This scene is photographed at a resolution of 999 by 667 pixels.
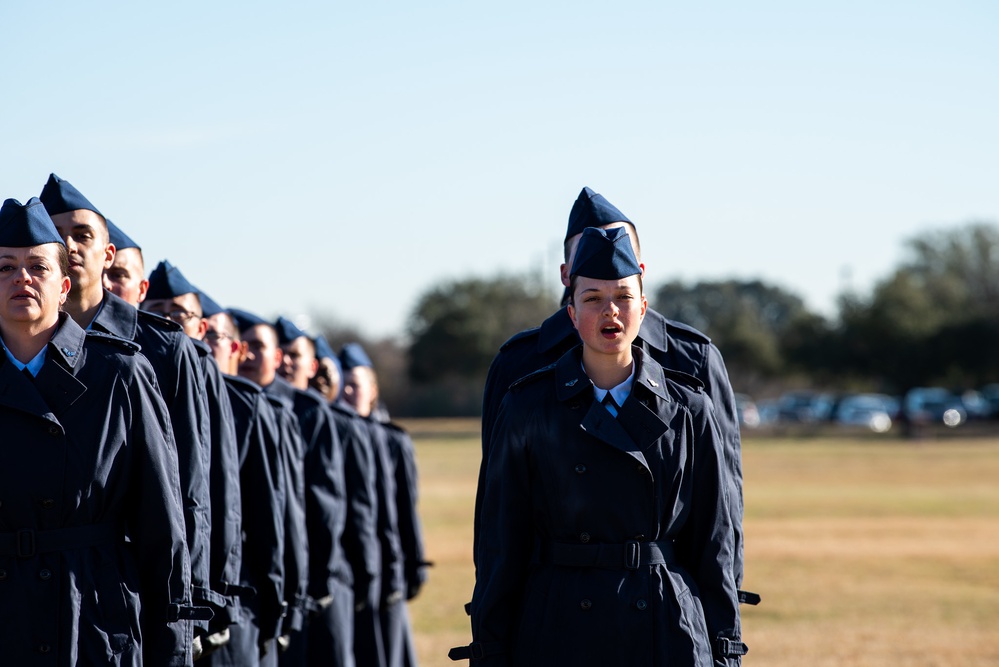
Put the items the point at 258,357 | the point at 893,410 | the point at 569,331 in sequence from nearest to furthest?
the point at 569,331
the point at 258,357
the point at 893,410

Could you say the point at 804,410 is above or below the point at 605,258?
below

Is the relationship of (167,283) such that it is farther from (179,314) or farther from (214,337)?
(214,337)

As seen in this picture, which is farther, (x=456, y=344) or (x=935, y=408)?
(x=456, y=344)

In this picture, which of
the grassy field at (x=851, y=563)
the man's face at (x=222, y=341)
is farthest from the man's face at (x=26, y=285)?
the grassy field at (x=851, y=563)

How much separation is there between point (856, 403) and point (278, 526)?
6505cm

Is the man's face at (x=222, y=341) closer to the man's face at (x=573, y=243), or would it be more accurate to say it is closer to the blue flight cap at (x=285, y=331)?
the blue flight cap at (x=285, y=331)

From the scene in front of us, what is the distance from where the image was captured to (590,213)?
5.82 m

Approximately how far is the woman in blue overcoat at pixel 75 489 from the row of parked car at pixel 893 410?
56.0 m

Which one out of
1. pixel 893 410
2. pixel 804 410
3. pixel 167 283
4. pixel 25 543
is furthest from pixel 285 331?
pixel 804 410

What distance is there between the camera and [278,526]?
272 inches

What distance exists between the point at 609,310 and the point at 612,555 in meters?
0.78

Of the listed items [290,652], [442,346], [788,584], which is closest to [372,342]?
[442,346]

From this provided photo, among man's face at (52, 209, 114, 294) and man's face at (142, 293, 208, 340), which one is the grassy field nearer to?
man's face at (142, 293, 208, 340)

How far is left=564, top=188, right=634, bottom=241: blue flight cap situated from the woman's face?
1301mm
